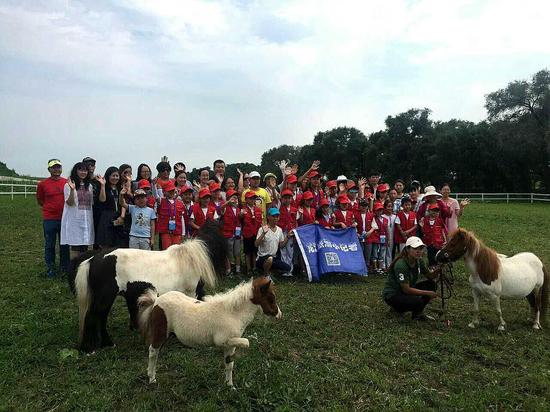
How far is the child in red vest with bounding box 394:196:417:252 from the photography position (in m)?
10.2

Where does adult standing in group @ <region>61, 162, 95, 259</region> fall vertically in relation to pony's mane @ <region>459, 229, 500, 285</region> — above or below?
above

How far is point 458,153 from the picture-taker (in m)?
42.3

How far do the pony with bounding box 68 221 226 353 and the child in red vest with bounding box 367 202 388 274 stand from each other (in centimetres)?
551

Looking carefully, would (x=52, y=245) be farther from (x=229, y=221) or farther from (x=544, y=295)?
(x=544, y=295)

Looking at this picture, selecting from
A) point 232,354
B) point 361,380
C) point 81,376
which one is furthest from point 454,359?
point 81,376

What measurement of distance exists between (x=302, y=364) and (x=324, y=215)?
5.40m

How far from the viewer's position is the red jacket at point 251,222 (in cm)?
921

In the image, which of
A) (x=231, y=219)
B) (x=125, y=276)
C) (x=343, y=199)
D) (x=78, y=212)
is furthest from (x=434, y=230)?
(x=78, y=212)

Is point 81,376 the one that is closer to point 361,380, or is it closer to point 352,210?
point 361,380

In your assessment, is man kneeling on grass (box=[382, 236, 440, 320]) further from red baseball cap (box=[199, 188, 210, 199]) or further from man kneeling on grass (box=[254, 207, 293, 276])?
red baseball cap (box=[199, 188, 210, 199])

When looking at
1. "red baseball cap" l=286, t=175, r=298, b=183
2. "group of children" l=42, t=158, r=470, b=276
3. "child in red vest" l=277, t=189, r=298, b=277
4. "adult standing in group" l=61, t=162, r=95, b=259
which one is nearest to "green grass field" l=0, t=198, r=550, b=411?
"adult standing in group" l=61, t=162, r=95, b=259

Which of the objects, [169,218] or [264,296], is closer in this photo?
[264,296]

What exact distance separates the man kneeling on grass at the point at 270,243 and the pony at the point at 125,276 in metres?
3.39

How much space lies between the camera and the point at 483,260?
6371 millimetres
